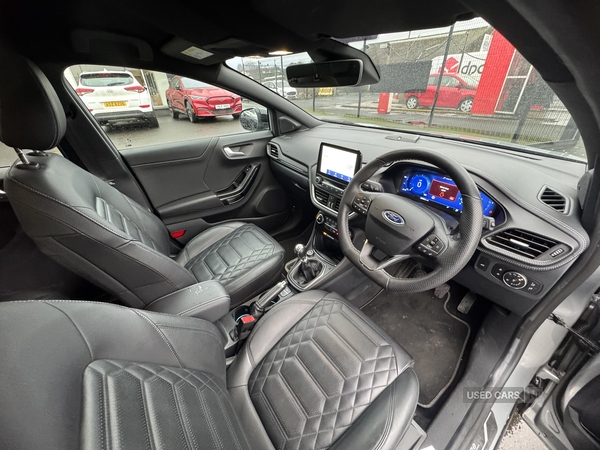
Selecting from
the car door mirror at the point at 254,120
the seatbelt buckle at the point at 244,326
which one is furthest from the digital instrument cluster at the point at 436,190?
the car door mirror at the point at 254,120

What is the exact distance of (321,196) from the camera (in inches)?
61.4

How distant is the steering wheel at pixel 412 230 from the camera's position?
2.55 ft

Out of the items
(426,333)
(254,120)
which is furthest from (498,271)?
(254,120)

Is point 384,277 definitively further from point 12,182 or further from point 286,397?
point 12,182

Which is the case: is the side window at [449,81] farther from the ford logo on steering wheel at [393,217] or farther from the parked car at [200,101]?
the parked car at [200,101]

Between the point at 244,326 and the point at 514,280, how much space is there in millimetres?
1043

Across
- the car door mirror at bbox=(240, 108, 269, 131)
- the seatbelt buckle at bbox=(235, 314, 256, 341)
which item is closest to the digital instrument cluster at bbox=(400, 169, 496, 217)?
the seatbelt buckle at bbox=(235, 314, 256, 341)

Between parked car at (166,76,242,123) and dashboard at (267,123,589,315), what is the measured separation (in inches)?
45.3

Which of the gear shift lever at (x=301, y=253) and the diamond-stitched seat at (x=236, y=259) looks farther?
the gear shift lever at (x=301, y=253)

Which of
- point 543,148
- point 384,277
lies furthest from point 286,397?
point 543,148

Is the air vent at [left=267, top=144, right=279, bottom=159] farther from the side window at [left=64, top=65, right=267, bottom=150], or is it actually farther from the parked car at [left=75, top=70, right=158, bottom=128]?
the parked car at [left=75, top=70, right=158, bottom=128]

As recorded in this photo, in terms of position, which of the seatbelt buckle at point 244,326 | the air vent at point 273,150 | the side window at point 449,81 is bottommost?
the seatbelt buckle at point 244,326

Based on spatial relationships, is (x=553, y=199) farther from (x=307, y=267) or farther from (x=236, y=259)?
(x=236, y=259)

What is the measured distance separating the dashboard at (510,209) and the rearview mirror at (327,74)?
0.38 metres
